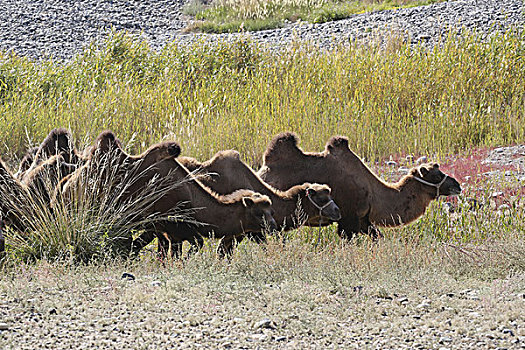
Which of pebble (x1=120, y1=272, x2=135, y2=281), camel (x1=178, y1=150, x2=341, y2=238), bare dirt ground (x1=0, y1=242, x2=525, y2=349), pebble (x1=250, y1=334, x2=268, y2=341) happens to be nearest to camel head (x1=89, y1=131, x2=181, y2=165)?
camel (x1=178, y1=150, x2=341, y2=238)

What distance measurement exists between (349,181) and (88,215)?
262 cm

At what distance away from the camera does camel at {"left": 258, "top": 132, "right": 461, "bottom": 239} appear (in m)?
8.03

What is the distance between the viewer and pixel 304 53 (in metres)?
16.3

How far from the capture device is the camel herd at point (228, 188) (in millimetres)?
7191

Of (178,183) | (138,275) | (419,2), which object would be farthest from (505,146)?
(419,2)

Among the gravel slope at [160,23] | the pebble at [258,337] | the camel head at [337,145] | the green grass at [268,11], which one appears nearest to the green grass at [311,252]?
the pebble at [258,337]

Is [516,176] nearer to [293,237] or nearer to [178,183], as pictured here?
[293,237]

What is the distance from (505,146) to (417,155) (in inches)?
58.7

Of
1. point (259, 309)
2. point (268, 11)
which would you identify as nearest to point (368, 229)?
point (259, 309)

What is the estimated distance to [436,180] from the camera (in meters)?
8.30

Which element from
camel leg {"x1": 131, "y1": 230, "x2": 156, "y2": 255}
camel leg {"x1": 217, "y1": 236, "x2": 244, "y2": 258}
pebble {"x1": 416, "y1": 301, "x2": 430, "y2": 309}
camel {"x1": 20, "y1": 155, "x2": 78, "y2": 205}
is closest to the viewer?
pebble {"x1": 416, "y1": 301, "x2": 430, "y2": 309}

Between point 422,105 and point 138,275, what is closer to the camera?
point 138,275

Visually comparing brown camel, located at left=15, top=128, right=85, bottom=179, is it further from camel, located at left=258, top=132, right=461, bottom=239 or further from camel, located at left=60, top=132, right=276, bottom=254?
camel, located at left=258, top=132, right=461, bottom=239

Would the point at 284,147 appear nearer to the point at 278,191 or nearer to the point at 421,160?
the point at 278,191
